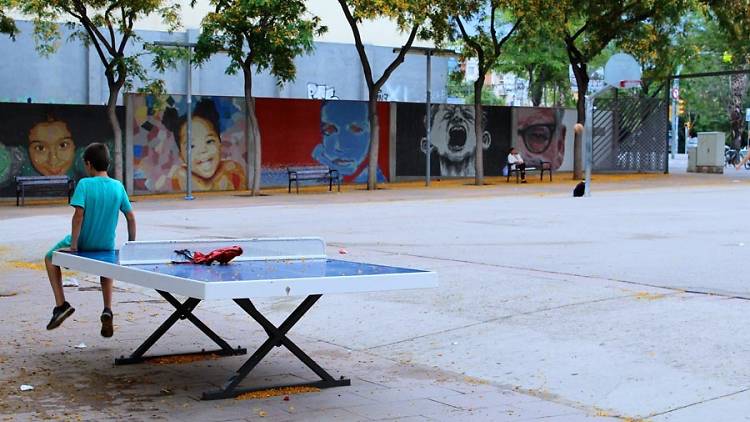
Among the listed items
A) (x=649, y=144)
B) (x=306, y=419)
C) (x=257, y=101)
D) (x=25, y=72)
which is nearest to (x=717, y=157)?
(x=649, y=144)

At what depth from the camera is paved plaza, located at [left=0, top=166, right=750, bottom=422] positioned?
258 inches

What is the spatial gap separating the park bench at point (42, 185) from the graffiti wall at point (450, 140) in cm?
1084

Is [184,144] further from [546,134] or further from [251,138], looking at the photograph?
[546,134]

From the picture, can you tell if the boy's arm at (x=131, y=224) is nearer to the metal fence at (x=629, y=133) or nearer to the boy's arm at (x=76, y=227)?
the boy's arm at (x=76, y=227)

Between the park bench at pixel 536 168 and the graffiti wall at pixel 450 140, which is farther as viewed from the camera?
the park bench at pixel 536 168

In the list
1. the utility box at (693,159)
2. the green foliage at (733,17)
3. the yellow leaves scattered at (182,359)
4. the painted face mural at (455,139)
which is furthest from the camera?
the utility box at (693,159)

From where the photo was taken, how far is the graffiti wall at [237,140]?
28438 mm

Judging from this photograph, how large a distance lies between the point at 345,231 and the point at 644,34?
1959cm

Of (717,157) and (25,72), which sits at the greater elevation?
(25,72)

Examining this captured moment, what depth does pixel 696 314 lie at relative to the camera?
9.15 meters

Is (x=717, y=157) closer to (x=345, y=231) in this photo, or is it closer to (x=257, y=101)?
(x=257, y=101)

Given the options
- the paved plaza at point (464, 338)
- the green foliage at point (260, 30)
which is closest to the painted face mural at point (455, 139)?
the green foliage at point (260, 30)

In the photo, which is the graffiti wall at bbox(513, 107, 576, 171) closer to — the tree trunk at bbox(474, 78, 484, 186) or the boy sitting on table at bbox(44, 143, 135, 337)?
the tree trunk at bbox(474, 78, 484, 186)

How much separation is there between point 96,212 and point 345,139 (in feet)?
80.8
